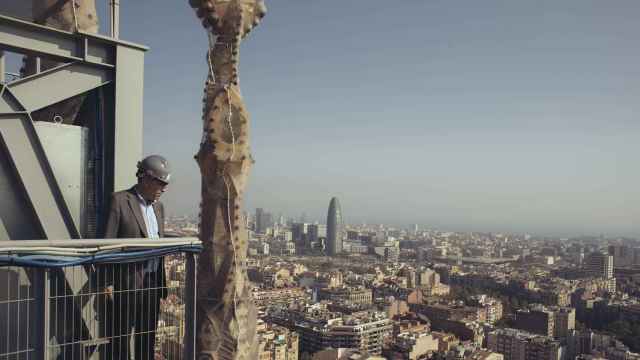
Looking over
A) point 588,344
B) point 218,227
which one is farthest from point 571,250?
point 218,227

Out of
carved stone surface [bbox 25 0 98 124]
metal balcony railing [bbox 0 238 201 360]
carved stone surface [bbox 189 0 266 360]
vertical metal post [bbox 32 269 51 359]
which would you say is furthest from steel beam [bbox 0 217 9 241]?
carved stone surface [bbox 189 0 266 360]

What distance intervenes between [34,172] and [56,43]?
24.2 inches

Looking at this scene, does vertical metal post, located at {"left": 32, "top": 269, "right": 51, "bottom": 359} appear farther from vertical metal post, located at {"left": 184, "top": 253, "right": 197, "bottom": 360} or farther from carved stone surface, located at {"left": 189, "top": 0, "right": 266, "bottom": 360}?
carved stone surface, located at {"left": 189, "top": 0, "right": 266, "bottom": 360}

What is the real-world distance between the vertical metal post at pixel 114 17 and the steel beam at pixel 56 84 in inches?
11.1

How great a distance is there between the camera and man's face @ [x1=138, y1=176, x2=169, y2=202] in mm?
2658

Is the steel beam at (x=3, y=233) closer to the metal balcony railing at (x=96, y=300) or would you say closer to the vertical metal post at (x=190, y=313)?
the metal balcony railing at (x=96, y=300)

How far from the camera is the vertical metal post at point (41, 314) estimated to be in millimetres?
1993

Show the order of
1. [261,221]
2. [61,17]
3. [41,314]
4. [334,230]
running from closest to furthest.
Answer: [41,314], [61,17], [334,230], [261,221]

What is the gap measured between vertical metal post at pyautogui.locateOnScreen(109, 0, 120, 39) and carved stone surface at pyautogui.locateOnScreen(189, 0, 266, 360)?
942 millimetres

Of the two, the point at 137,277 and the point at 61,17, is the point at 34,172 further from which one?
the point at 61,17

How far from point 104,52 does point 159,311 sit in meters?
1.31

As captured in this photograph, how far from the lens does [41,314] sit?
2004 millimetres

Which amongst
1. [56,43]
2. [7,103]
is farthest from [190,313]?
[56,43]

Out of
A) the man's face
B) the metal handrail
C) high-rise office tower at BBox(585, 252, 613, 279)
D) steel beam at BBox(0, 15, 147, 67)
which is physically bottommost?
high-rise office tower at BBox(585, 252, 613, 279)
